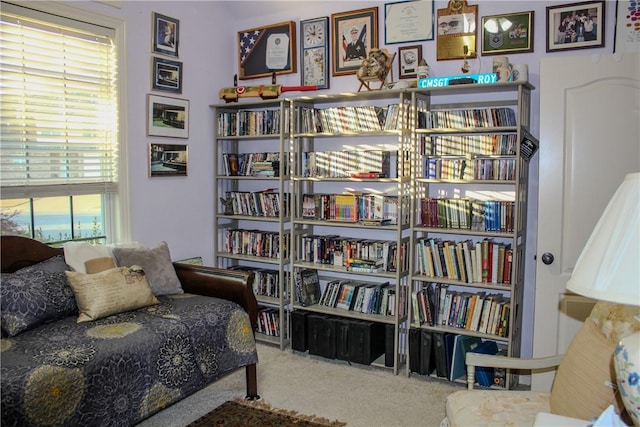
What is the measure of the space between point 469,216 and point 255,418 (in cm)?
178

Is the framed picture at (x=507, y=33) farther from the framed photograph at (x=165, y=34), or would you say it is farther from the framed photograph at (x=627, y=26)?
the framed photograph at (x=165, y=34)

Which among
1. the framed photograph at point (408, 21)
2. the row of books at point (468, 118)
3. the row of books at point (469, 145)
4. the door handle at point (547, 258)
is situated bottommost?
the door handle at point (547, 258)

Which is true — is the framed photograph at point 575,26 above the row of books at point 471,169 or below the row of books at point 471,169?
above

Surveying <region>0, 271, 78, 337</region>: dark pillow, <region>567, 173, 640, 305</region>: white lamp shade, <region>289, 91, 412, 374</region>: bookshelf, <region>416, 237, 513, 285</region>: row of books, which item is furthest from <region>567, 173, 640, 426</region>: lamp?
<region>0, 271, 78, 337</region>: dark pillow

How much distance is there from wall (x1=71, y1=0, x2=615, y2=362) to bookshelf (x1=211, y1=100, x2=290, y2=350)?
0.12 meters

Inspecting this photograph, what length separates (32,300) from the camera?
2.60 meters

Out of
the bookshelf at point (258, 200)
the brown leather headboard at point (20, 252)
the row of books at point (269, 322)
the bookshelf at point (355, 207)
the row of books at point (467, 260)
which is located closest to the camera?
the brown leather headboard at point (20, 252)

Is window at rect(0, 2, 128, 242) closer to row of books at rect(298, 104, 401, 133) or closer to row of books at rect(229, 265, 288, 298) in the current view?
row of books at rect(229, 265, 288, 298)

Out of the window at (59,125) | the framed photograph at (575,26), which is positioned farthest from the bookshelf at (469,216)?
the window at (59,125)

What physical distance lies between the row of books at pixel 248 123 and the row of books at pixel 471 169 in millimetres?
1250

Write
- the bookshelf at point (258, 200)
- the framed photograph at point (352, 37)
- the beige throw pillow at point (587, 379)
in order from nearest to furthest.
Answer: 1. the beige throw pillow at point (587, 379)
2. the framed photograph at point (352, 37)
3. the bookshelf at point (258, 200)

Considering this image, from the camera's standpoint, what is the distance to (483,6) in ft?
11.5

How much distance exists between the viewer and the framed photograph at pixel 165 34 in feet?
12.4

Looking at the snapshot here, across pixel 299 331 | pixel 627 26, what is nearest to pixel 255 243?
pixel 299 331
